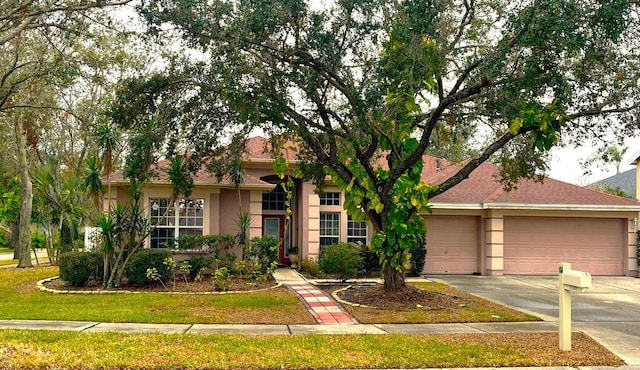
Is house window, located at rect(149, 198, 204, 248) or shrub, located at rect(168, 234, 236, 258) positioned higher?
house window, located at rect(149, 198, 204, 248)

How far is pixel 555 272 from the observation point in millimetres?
20031

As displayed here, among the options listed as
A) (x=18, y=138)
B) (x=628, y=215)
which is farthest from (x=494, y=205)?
(x=18, y=138)

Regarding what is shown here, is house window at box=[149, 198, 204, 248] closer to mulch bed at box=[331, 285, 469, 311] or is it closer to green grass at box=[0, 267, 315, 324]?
green grass at box=[0, 267, 315, 324]

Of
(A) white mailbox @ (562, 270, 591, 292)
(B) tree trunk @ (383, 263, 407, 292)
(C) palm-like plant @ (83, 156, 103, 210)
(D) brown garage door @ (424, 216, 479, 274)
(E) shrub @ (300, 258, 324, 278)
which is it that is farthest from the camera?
(D) brown garage door @ (424, 216, 479, 274)

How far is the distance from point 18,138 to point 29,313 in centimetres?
1456

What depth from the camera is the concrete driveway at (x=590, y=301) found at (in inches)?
373

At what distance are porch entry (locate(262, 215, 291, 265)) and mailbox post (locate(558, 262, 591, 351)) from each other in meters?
13.5

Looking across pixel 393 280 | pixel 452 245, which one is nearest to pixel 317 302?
pixel 393 280

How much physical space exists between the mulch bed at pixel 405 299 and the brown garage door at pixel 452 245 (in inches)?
234

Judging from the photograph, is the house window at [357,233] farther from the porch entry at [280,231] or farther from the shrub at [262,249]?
the shrub at [262,249]

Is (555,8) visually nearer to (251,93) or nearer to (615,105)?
(615,105)

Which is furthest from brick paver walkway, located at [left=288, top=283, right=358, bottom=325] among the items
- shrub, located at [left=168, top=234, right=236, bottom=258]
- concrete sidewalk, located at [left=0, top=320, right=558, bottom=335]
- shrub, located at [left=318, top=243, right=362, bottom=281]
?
shrub, located at [left=168, top=234, right=236, bottom=258]

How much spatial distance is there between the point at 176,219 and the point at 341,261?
538 cm

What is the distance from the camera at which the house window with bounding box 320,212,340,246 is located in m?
20.2
